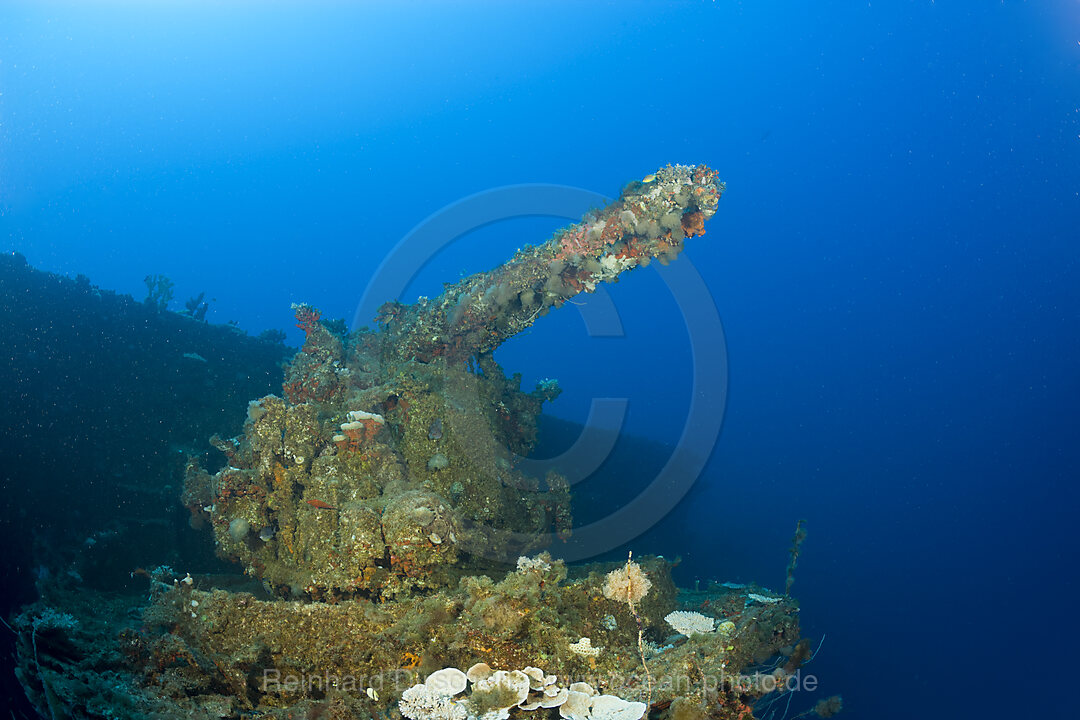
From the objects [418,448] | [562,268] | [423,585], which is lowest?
[423,585]

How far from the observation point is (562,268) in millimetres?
7664

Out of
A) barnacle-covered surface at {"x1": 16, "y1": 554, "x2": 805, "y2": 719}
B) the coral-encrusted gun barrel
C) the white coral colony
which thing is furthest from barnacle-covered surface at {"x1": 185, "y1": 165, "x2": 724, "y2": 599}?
the white coral colony

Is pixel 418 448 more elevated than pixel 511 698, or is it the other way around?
pixel 418 448


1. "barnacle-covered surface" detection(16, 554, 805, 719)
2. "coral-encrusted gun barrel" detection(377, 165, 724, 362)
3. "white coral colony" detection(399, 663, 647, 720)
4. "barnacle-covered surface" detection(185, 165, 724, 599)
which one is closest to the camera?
"white coral colony" detection(399, 663, 647, 720)

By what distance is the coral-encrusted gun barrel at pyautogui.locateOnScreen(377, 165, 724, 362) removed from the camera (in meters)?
6.96

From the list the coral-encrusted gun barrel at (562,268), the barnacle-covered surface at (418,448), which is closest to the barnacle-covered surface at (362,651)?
the barnacle-covered surface at (418,448)

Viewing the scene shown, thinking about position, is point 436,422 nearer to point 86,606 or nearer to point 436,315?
point 436,315

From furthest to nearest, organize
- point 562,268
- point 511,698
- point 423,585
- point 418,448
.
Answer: point 418,448, point 562,268, point 423,585, point 511,698

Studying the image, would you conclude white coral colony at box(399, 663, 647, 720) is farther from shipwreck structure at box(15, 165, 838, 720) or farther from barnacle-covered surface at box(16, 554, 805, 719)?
barnacle-covered surface at box(16, 554, 805, 719)

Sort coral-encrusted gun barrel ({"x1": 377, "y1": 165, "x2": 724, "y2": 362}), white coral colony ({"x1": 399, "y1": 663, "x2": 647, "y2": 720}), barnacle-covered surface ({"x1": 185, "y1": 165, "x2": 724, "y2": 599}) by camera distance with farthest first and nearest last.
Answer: coral-encrusted gun barrel ({"x1": 377, "y1": 165, "x2": 724, "y2": 362}) < barnacle-covered surface ({"x1": 185, "y1": 165, "x2": 724, "y2": 599}) < white coral colony ({"x1": 399, "y1": 663, "x2": 647, "y2": 720})

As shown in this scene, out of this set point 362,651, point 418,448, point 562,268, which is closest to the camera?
point 362,651

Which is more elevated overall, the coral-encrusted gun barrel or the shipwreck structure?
the coral-encrusted gun barrel

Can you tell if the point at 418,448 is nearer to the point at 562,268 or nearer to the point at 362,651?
the point at 362,651

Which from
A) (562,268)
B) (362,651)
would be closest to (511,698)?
(362,651)
